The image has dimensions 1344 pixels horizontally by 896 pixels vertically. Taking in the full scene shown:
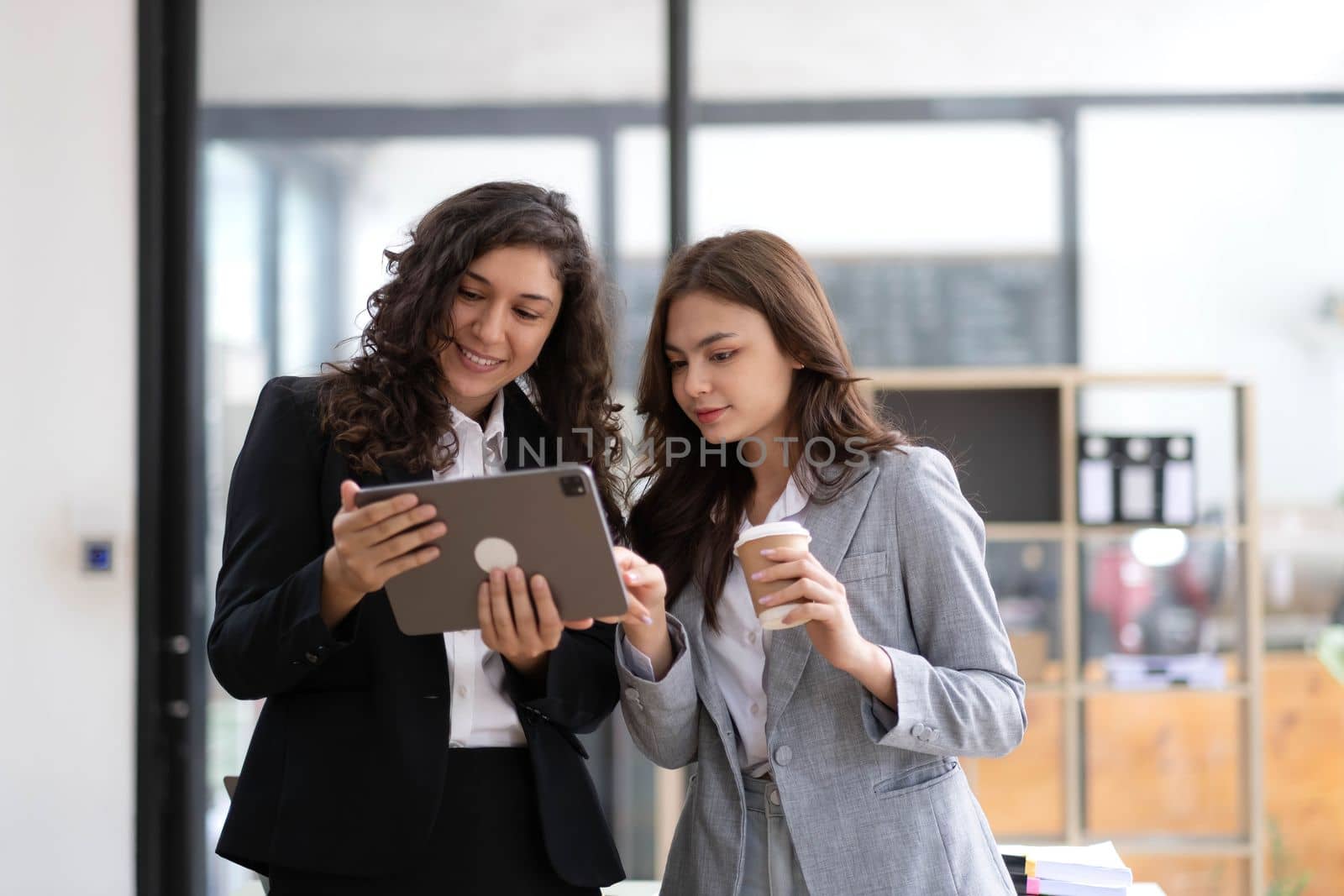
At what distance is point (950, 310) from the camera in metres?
3.33

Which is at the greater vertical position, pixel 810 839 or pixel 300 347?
pixel 300 347

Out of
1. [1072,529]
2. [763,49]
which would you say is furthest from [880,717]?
[763,49]

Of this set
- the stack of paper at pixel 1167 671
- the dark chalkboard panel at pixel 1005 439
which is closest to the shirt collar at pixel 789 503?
the dark chalkboard panel at pixel 1005 439

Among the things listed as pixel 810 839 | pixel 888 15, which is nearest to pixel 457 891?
pixel 810 839

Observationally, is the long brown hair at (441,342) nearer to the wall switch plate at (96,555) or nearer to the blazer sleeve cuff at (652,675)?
the blazer sleeve cuff at (652,675)

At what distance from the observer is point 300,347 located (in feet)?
10.8

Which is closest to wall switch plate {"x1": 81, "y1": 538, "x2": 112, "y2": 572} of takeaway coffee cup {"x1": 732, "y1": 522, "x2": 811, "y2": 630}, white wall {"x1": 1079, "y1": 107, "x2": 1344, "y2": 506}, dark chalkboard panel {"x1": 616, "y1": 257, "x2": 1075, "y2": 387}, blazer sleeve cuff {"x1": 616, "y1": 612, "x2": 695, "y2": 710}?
dark chalkboard panel {"x1": 616, "y1": 257, "x2": 1075, "y2": 387}

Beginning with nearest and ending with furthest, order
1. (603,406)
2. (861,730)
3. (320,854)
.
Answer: (320,854)
(861,730)
(603,406)

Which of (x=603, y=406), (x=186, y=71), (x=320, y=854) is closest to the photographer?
(x=320, y=854)

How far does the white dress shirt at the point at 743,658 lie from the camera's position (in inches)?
57.7

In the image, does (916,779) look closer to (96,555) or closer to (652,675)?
(652,675)

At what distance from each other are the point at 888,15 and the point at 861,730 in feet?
8.16

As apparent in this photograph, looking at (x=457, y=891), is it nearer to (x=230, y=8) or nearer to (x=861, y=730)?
(x=861, y=730)

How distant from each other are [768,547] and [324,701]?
565 millimetres
